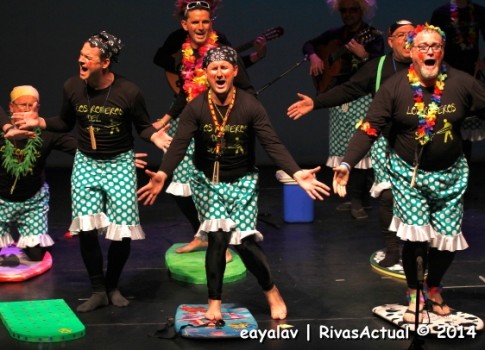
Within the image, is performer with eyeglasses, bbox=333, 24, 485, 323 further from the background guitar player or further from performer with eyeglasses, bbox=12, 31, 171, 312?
the background guitar player

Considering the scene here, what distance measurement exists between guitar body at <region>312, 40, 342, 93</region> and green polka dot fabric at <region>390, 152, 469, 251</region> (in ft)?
8.23

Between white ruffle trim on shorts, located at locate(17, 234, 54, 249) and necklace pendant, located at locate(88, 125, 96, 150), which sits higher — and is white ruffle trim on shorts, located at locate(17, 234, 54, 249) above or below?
below

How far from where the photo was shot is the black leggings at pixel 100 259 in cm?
630

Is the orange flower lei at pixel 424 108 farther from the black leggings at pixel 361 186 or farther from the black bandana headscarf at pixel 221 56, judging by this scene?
the black leggings at pixel 361 186

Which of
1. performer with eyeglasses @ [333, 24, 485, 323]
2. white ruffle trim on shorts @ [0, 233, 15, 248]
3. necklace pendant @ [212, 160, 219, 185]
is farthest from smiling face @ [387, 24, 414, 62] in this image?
white ruffle trim on shorts @ [0, 233, 15, 248]

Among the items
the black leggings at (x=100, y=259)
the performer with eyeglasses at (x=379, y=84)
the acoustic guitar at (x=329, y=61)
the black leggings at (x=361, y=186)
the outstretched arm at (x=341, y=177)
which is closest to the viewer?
the outstretched arm at (x=341, y=177)

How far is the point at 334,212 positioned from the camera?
8641mm

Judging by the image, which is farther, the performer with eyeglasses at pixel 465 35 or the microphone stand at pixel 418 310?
the performer with eyeglasses at pixel 465 35

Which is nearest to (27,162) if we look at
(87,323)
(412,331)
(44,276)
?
(44,276)

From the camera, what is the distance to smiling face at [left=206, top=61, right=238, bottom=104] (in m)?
5.95

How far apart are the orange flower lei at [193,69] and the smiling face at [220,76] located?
2.26 ft

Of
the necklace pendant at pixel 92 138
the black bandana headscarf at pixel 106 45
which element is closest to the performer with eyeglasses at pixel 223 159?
the necklace pendant at pixel 92 138

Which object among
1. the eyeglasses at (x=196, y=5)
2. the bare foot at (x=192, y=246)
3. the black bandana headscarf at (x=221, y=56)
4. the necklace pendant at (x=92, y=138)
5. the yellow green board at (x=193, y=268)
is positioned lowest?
the yellow green board at (x=193, y=268)

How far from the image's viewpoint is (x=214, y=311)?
5.93 metres
